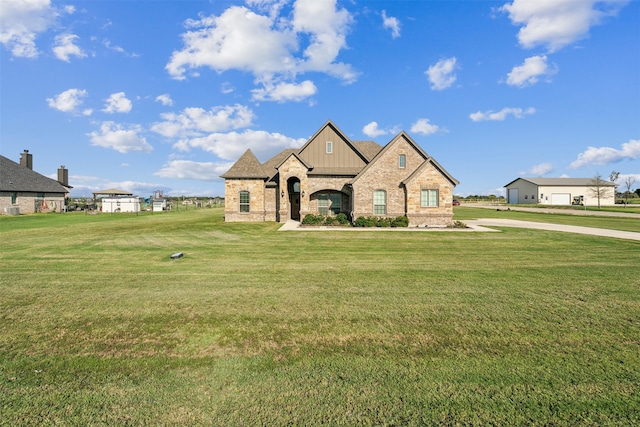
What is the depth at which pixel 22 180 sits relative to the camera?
38844mm

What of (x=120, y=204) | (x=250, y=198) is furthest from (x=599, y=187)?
(x=120, y=204)

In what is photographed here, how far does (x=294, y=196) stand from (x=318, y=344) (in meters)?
23.1

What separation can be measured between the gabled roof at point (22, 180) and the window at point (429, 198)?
1822 inches

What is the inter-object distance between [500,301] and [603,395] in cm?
308

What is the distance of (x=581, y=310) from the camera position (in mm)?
5879

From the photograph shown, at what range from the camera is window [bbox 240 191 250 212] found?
→ 26.7m

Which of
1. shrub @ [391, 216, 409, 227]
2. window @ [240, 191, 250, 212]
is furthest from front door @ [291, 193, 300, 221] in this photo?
shrub @ [391, 216, 409, 227]

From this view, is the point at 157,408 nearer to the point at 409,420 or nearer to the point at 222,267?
the point at 409,420

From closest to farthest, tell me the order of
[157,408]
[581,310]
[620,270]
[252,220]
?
[157,408] → [581,310] → [620,270] → [252,220]

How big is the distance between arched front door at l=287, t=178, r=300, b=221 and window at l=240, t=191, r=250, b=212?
3749mm

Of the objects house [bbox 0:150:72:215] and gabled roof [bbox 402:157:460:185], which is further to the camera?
house [bbox 0:150:72:215]

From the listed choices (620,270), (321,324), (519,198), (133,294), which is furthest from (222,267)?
(519,198)

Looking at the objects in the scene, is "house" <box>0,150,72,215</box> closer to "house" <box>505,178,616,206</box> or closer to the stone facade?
the stone facade

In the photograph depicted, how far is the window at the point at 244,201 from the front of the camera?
87.5 ft
